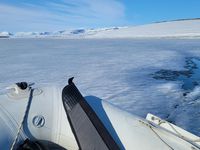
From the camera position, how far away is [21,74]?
7379mm

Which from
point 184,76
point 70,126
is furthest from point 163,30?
point 70,126

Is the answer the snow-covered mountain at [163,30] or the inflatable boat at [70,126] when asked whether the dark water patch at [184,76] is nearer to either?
the inflatable boat at [70,126]

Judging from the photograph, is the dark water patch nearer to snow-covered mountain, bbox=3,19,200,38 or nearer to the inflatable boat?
the inflatable boat

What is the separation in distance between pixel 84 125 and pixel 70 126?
0.20 m

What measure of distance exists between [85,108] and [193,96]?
10.3 ft

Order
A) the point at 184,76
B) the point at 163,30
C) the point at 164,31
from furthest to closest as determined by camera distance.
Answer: the point at 163,30
the point at 164,31
the point at 184,76

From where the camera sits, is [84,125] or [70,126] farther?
[70,126]

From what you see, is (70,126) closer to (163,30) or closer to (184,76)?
(184,76)

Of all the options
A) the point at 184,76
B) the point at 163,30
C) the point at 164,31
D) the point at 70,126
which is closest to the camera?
the point at 70,126

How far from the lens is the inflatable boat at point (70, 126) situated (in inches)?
87.1

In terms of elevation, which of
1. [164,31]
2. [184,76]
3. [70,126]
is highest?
[164,31]

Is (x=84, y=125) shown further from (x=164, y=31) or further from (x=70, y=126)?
(x=164, y=31)

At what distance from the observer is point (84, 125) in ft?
7.70

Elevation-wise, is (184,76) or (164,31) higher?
(164,31)
